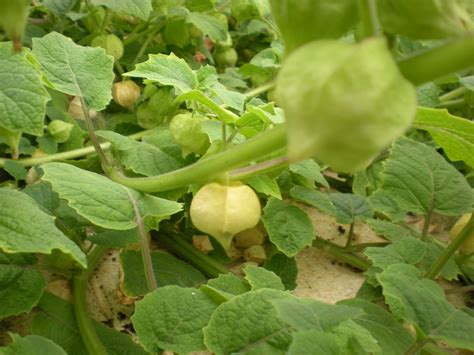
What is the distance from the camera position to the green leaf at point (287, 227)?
90 cm

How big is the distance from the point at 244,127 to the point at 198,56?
745 millimetres

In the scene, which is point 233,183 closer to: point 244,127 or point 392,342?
point 244,127

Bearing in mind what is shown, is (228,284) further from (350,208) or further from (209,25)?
(209,25)

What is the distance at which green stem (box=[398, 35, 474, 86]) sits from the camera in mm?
307

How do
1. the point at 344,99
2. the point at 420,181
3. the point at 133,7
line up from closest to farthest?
1. the point at 344,99
2. the point at 420,181
3. the point at 133,7

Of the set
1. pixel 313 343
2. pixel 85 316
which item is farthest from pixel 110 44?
pixel 313 343

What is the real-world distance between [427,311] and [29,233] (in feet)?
1.32

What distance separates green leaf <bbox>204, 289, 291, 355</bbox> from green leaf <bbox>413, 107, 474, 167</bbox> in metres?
0.24

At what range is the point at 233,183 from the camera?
27.2 inches

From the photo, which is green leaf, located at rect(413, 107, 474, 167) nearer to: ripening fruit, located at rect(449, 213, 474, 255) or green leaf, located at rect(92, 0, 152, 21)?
ripening fruit, located at rect(449, 213, 474, 255)

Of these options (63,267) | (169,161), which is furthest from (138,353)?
(169,161)

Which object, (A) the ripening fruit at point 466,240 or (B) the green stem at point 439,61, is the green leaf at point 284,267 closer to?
(A) the ripening fruit at point 466,240

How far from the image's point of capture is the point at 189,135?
2.66 feet

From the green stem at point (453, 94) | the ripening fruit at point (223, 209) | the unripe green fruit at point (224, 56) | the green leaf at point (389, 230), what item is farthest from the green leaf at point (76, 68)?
the green stem at point (453, 94)
